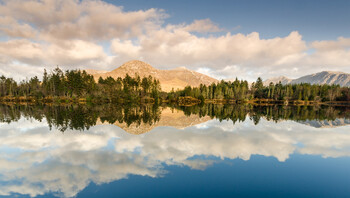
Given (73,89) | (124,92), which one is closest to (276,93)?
(124,92)

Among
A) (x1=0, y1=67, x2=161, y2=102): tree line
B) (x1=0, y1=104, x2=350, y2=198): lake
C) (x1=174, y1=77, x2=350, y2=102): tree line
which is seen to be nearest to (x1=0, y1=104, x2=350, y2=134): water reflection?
(x1=0, y1=104, x2=350, y2=198): lake

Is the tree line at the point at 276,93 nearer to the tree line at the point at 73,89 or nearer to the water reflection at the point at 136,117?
the tree line at the point at 73,89

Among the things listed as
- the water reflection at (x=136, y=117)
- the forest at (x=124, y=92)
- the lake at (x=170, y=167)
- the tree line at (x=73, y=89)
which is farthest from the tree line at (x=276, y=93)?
the lake at (x=170, y=167)

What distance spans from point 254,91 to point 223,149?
16031 cm

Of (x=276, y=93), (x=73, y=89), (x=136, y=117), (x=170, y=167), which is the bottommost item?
(x=136, y=117)

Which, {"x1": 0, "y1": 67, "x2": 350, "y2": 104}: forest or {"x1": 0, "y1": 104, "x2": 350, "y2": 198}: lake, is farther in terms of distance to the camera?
{"x1": 0, "y1": 67, "x2": 350, "y2": 104}: forest

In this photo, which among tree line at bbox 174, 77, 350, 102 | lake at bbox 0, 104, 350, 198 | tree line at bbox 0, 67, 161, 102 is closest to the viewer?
lake at bbox 0, 104, 350, 198

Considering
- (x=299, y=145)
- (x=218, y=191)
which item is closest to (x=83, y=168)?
(x=218, y=191)

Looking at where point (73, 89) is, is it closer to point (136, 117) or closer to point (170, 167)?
point (136, 117)

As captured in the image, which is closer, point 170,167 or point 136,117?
point 170,167

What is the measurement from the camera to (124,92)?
377 feet

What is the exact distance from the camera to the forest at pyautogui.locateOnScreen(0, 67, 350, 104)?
340ft

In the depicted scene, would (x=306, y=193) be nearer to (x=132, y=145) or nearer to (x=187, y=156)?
(x=187, y=156)

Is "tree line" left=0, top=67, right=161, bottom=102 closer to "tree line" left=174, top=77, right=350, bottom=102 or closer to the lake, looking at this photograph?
"tree line" left=174, top=77, right=350, bottom=102
